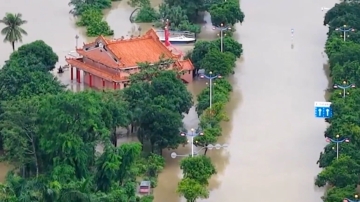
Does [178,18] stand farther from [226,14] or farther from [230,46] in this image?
[230,46]

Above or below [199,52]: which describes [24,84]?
below

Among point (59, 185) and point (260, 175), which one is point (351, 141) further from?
point (59, 185)

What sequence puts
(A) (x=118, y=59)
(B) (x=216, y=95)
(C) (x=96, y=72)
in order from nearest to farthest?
(B) (x=216, y=95)
(A) (x=118, y=59)
(C) (x=96, y=72)

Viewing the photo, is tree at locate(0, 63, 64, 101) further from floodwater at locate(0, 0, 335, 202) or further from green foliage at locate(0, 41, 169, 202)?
green foliage at locate(0, 41, 169, 202)

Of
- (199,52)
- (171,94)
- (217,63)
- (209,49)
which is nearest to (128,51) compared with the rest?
(199,52)

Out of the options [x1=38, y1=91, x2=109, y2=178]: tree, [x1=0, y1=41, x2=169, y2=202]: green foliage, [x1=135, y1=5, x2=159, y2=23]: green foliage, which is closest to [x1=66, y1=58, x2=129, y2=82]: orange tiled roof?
[x1=0, y1=41, x2=169, y2=202]: green foliage

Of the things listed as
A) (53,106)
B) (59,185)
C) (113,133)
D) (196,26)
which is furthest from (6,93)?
(196,26)

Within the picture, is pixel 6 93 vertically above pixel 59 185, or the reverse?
pixel 6 93
